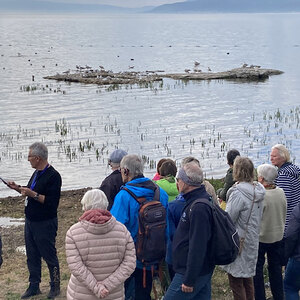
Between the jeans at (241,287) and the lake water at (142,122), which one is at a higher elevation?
the jeans at (241,287)

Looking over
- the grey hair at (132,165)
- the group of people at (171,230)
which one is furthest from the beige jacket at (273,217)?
the grey hair at (132,165)

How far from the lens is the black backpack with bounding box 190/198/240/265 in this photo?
19.2 ft

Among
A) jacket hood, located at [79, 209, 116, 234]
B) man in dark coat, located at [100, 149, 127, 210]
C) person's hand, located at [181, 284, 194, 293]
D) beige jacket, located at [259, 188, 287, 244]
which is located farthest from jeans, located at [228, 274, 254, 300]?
jacket hood, located at [79, 209, 116, 234]

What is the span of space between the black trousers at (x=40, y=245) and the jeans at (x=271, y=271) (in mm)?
2604

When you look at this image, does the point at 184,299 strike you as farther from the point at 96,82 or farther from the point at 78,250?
the point at 96,82

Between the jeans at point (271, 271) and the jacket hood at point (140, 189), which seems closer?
the jacket hood at point (140, 189)

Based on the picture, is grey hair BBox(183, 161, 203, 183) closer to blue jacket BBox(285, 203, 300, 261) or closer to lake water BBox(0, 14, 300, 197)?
blue jacket BBox(285, 203, 300, 261)

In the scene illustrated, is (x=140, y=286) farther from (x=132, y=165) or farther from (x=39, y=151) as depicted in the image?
(x=39, y=151)

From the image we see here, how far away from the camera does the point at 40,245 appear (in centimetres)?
805

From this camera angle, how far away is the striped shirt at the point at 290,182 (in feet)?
26.0

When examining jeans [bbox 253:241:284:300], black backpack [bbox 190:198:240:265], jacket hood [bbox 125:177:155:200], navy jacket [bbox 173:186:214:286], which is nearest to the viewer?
navy jacket [bbox 173:186:214:286]

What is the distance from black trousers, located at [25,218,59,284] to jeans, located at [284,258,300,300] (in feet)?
9.84

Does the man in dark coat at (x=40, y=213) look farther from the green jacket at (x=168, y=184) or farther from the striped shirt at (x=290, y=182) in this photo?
the striped shirt at (x=290, y=182)

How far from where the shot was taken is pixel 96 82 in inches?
1951
